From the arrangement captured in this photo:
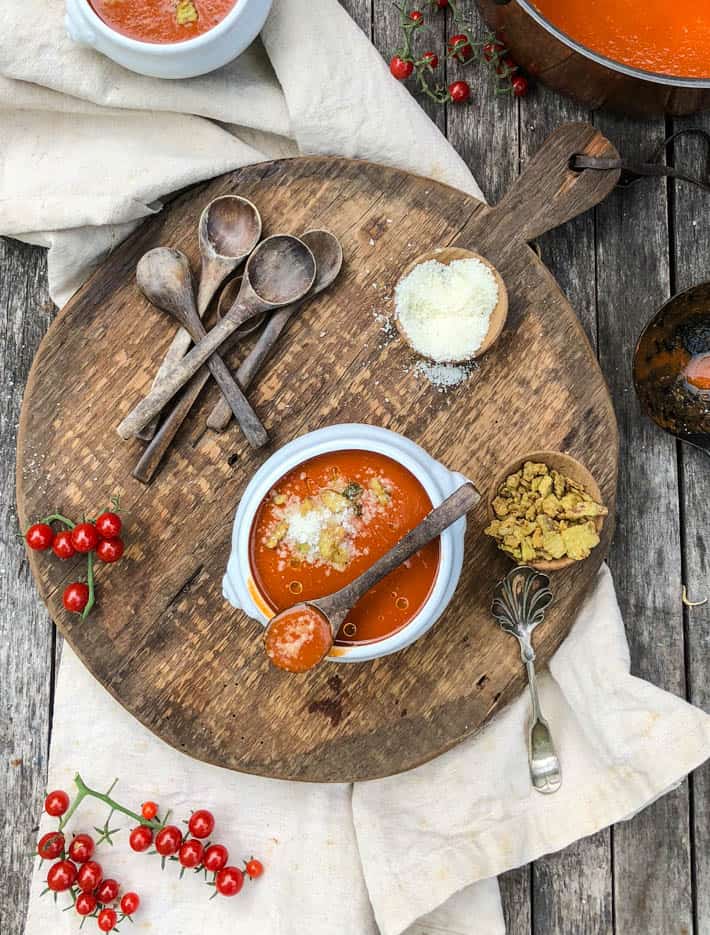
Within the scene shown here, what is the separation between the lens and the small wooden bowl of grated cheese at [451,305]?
1452mm

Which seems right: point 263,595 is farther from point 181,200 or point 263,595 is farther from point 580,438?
point 181,200

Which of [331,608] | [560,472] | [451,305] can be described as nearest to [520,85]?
[451,305]

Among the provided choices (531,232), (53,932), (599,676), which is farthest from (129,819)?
(531,232)

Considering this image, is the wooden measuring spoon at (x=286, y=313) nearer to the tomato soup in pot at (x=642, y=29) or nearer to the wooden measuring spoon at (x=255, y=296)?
the wooden measuring spoon at (x=255, y=296)

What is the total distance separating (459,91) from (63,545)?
1.17m

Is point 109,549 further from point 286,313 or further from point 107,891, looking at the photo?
point 107,891

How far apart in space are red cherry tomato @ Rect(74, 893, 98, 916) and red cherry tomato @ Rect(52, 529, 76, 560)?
2.08ft

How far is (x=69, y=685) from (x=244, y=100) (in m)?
1.14

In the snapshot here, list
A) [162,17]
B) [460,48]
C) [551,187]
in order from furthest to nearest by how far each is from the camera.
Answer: [460,48]
[551,187]
[162,17]

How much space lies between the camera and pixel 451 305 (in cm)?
146

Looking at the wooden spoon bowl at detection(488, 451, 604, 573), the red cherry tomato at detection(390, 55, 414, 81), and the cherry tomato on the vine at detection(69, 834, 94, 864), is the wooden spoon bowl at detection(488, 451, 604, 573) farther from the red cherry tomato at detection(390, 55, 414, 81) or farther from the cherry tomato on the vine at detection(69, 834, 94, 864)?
the cherry tomato on the vine at detection(69, 834, 94, 864)

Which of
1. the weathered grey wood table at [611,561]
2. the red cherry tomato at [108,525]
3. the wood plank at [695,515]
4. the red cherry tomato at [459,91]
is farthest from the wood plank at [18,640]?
the wood plank at [695,515]

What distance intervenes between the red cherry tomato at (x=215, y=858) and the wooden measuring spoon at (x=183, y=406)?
2.27ft

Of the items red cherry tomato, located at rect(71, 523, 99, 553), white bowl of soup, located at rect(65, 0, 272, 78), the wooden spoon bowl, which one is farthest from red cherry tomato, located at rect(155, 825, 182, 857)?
white bowl of soup, located at rect(65, 0, 272, 78)
